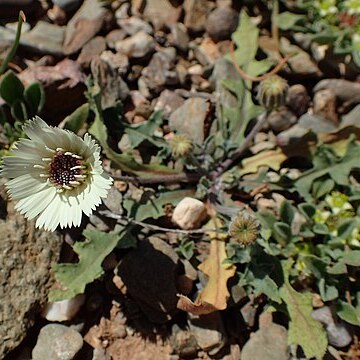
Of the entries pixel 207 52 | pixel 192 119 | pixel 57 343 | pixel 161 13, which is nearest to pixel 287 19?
pixel 207 52

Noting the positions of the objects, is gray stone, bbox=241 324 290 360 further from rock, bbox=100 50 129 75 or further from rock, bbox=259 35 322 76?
rock, bbox=100 50 129 75

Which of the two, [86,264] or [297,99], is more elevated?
[297,99]

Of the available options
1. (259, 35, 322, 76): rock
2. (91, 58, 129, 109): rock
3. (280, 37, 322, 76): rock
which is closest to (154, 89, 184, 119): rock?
(91, 58, 129, 109): rock

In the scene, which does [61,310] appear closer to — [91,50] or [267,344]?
[267,344]

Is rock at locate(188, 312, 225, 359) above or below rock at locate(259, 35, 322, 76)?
below

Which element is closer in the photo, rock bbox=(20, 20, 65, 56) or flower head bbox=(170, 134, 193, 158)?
flower head bbox=(170, 134, 193, 158)
